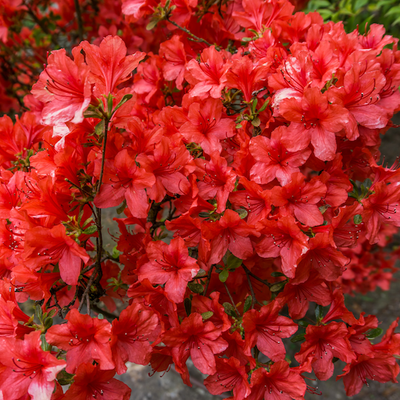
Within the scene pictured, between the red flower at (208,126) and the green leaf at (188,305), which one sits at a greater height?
the red flower at (208,126)

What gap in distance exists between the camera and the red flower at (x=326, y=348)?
3.89ft

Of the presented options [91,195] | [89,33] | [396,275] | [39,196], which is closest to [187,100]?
[91,195]

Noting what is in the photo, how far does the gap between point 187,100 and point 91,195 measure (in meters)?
0.48

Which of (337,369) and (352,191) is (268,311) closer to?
(352,191)

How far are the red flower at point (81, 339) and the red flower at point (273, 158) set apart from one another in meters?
0.64

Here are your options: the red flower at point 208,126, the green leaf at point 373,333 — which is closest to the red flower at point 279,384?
the green leaf at point 373,333

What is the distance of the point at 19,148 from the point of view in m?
1.50

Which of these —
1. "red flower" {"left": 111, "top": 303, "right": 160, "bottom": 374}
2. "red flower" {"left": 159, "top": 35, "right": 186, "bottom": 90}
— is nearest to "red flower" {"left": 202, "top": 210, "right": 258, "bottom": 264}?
"red flower" {"left": 111, "top": 303, "right": 160, "bottom": 374}

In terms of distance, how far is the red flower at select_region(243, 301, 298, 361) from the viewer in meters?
1.11

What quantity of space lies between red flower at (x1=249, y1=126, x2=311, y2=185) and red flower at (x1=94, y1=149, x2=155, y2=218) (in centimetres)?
34

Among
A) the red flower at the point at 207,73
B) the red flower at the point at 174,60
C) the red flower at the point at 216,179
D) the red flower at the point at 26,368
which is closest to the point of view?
the red flower at the point at 26,368

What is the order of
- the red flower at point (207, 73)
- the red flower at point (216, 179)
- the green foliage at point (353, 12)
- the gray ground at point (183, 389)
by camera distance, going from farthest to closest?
the gray ground at point (183, 389) < the green foliage at point (353, 12) < the red flower at point (207, 73) < the red flower at point (216, 179)

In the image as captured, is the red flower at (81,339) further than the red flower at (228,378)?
No

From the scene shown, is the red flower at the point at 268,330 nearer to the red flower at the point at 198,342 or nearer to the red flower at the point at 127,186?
the red flower at the point at 198,342
